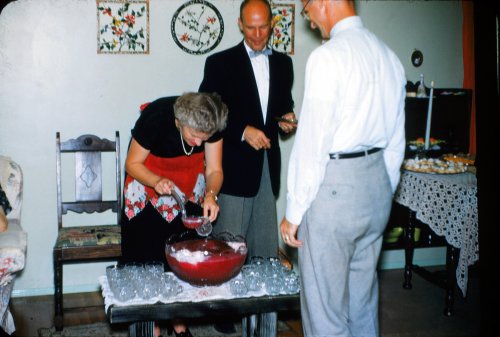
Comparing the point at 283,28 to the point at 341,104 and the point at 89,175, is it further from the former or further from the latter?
the point at 341,104

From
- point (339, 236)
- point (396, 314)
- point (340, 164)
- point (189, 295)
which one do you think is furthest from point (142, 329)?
point (396, 314)

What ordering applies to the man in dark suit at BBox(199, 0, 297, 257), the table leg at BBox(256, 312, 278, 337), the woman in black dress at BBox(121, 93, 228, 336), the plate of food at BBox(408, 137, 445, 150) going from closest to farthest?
the table leg at BBox(256, 312, 278, 337), the woman in black dress at BBox(121, 93, 228, 336), the man in dark suit at BBox(199, 0, 297, 257), the plate of food at BBox(408, 137, 445, 150)

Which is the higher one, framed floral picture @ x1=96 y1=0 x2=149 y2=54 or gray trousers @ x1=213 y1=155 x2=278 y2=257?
framed floral picture @ x1=96 y1=0 x2=149 y2=54

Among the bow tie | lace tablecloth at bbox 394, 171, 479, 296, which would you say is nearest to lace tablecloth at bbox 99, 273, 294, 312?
the bow tie

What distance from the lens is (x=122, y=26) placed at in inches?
137

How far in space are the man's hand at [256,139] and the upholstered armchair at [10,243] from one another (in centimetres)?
126

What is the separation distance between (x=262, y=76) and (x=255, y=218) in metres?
0.83

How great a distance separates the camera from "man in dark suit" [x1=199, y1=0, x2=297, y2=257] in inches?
117

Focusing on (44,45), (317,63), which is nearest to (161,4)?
(44,45)

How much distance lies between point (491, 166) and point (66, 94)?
2906 mm

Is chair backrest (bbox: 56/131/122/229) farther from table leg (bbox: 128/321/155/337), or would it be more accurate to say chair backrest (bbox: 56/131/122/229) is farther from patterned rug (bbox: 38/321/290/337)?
table leg (bbox: 128/321/155/337)

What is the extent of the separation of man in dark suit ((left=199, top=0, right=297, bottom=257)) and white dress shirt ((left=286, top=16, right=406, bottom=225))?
1.02 metres

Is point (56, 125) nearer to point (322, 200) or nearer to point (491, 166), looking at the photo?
point (322, 200)

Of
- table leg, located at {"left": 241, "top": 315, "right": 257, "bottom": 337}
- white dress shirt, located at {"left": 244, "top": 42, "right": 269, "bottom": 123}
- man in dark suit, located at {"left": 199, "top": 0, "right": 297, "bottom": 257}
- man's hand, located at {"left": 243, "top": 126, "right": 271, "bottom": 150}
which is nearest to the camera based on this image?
table leg, located at {"left": 241, "top": 315, "right": 257, "bottom": 337}
